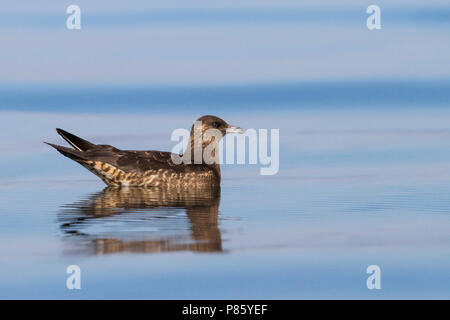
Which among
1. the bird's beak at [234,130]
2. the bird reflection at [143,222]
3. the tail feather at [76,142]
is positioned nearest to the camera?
the bird reflection at [143,222]

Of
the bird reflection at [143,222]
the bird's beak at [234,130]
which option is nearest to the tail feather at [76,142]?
the bird reflection at [143,222]

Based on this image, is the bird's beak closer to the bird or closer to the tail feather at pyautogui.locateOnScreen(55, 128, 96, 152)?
the bird

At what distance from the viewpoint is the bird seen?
16.0 m

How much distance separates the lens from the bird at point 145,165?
1596 cm

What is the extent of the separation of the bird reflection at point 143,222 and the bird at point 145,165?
1.27ft

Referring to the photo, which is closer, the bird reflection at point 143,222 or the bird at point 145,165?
the bird reflection at point 143,222

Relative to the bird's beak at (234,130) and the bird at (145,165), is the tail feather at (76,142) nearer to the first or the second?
the bird at (145,165)

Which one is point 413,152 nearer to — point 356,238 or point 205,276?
point 356,238

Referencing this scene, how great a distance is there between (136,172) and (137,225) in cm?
377

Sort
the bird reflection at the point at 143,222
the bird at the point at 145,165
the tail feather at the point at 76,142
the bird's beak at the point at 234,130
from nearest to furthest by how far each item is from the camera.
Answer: the bird reflection at the point at 143,222, the bird at the point at 145,165, the tail feather at the point at 76,142, the bird's beak at the point at 234,130

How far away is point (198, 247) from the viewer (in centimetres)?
1134

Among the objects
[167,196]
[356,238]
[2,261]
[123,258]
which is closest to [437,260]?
[356,238]

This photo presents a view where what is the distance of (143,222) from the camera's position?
12523 millimetres

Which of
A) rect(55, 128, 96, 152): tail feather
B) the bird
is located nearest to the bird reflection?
the bird
